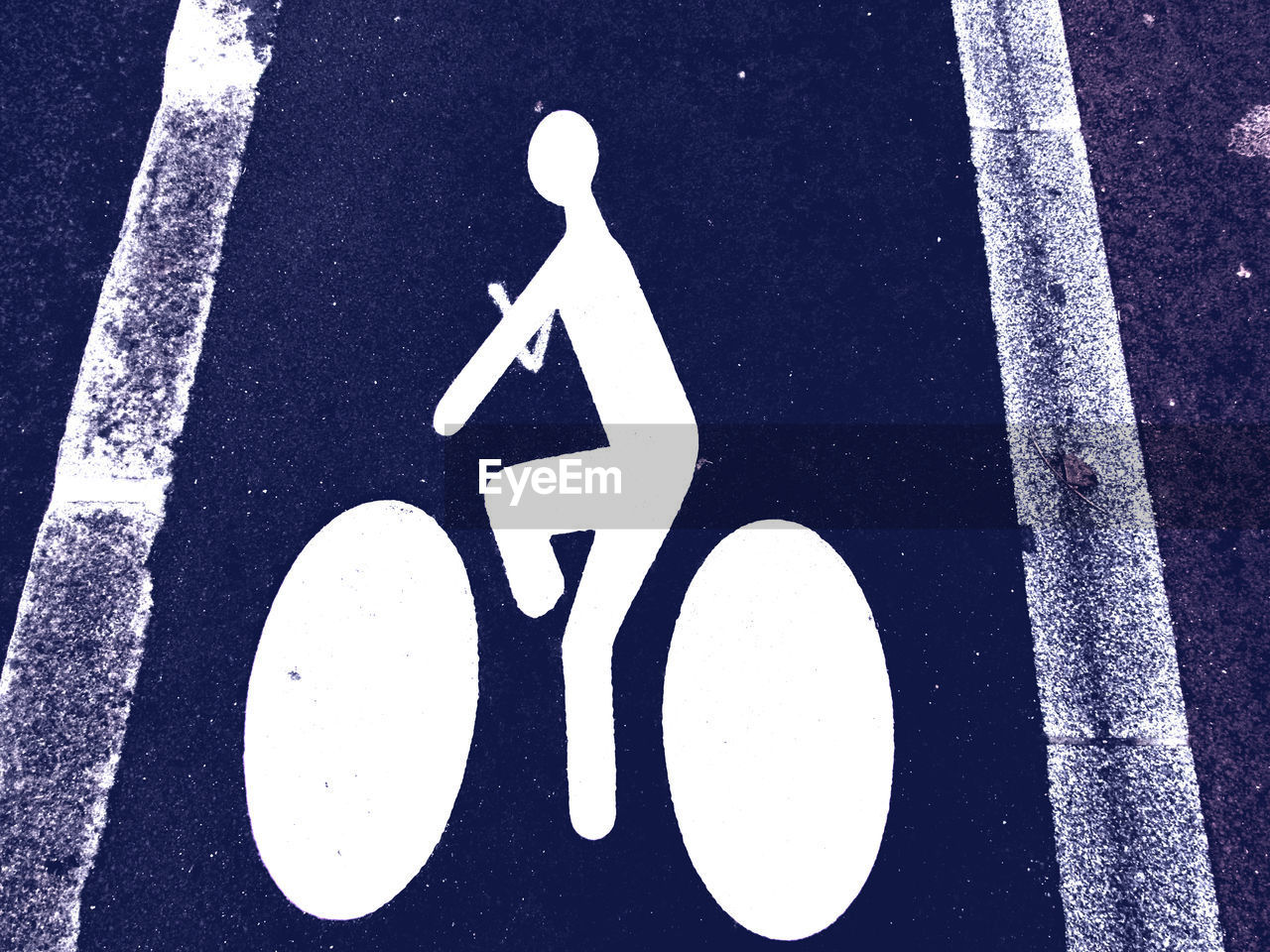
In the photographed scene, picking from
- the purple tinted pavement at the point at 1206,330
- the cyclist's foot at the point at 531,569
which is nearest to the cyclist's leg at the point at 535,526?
the cyclist's foot at the point at 531,569

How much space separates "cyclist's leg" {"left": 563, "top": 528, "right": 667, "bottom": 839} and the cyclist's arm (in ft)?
2.20

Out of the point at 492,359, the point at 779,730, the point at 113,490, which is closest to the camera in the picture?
the point at 779,730

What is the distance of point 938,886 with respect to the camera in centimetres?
228

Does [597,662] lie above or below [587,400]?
below

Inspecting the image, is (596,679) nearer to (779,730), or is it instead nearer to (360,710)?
(779,730)

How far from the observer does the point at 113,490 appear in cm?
250

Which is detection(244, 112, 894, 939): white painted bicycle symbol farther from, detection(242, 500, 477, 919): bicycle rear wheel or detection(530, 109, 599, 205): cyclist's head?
detection(530, 109, 599, 205): cyclist's head

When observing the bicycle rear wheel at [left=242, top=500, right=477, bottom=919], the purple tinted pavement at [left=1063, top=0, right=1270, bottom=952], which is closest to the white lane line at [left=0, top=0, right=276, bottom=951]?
the bicycle rear wheel at [left=242, top=500, right=477, bottom=919]

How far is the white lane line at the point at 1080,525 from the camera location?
2.26 m

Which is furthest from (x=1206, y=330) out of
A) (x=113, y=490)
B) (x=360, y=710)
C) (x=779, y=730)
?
(x=113, y=490)

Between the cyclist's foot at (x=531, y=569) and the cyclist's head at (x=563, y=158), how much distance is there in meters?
1.29

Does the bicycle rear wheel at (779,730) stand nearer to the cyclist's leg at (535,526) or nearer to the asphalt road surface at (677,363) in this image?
the asphalt road surface at (677,363)

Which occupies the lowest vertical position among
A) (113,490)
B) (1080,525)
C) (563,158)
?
(1080,525)

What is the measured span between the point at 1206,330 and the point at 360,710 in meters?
3.29
